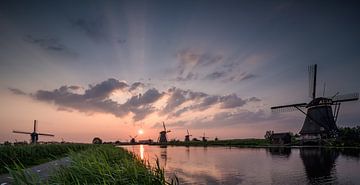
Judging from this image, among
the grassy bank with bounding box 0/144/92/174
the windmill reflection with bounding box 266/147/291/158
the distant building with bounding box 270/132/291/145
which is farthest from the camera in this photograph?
the distant building with bounding box 270/132/291/145

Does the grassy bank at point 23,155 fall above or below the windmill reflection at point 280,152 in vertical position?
above

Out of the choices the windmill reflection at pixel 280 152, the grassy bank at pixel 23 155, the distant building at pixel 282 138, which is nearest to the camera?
the grassy bank at pixel 23 155

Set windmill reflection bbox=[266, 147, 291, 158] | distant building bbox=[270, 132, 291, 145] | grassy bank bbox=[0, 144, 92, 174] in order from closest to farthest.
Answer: grassy bank bbox=[0, 144, 92, 174], windmill reflection bbox=[266, 147, 291, 158], distant building bbox=[270, 132, 291, 145]

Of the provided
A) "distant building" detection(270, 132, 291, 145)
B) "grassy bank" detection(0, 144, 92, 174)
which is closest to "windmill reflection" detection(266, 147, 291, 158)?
"distant building" detection(270, 132, 291, 145)

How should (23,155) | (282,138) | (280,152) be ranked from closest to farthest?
(23,155)
(280,152)
(282,138)

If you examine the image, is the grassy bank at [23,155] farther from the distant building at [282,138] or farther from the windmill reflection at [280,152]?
the distant building at [282,138]

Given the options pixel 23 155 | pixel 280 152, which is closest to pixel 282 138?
pixel 280 152

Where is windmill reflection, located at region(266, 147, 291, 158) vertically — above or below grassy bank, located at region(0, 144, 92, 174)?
below

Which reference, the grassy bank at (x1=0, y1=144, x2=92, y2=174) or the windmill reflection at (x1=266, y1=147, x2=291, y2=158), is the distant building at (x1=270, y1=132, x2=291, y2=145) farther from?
the grassy bank at (x1=0, y1=144, x2=92, y2=174)

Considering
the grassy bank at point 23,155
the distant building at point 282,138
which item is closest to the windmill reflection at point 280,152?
the distant building at point 282,138

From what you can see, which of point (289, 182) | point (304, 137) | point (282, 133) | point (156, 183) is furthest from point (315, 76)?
point (156, 183)

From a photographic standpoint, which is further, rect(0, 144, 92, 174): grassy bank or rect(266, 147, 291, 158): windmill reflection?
rect(266, 147, 291, 158): windmill reflection

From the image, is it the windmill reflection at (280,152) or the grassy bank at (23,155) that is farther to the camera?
the windmill reflection at (280,152)

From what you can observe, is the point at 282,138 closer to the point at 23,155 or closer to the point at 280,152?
the point at 280,152
